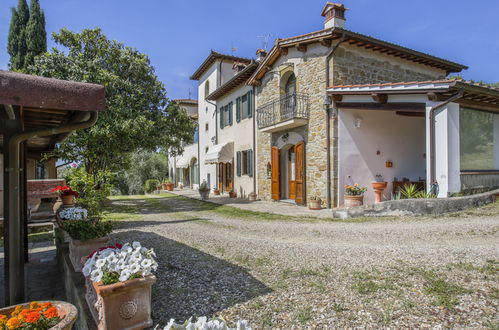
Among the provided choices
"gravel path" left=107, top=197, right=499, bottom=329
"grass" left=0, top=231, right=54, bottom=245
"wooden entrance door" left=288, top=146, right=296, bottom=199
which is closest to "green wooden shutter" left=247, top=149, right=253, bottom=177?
"wooden entrance door" left=288, top=146, right=296, bottom=199

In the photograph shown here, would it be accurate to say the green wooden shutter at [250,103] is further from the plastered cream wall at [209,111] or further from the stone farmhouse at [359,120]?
the plastered cream wall at [209,111]

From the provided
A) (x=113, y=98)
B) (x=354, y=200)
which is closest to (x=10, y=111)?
(x=354, y=200)

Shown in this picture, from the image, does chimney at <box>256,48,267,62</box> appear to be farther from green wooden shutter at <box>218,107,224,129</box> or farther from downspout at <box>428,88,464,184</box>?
downspout at <box>428,88,464,184</box>

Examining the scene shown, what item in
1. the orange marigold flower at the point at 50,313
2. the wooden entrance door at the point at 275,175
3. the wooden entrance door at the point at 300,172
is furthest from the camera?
the wooden entrance door at the point at 275,175

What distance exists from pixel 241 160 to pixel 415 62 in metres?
10.2

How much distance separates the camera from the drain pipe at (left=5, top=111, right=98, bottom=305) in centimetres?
264

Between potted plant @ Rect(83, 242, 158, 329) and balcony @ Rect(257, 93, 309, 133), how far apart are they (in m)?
10.2

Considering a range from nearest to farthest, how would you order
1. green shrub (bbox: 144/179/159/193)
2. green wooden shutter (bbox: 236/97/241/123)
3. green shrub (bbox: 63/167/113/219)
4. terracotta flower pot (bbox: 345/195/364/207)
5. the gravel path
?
the gravel path
green shrub (bbox: 63/167/113/219)
terracotta flower pot (bbox: 345/195/364/207)
green wooden shutter (bbox: 236/97/241/123)
green shrub (bbox: 144/179/159/193)

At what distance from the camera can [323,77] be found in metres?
11.5

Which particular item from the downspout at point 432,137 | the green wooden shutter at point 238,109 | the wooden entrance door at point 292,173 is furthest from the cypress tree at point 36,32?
the downspout at point 432,137

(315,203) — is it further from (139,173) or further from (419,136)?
(139,173)

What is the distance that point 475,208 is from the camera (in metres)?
8.56

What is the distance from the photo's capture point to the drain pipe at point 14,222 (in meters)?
2.64

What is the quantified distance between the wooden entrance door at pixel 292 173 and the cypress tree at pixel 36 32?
600 inches
